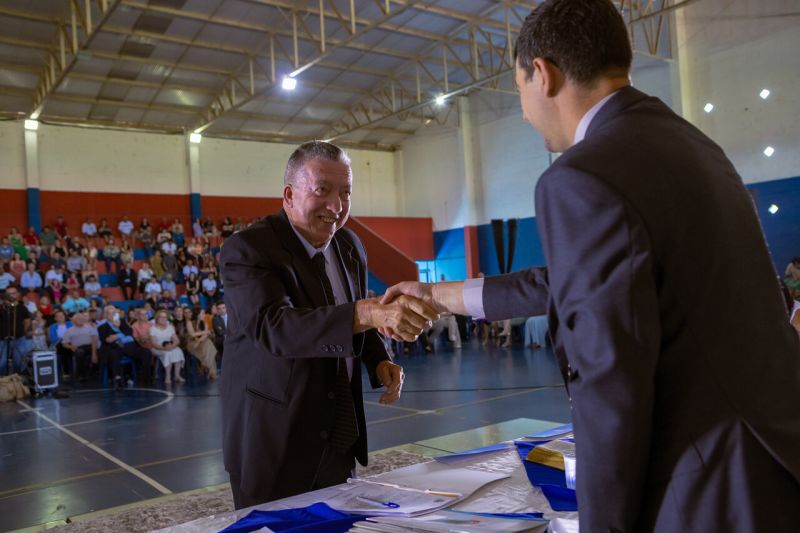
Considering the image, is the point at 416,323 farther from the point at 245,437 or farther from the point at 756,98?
the point at 756,98

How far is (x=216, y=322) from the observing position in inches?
562

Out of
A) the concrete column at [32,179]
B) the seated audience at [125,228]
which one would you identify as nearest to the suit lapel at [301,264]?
the seated audience at [125,228]

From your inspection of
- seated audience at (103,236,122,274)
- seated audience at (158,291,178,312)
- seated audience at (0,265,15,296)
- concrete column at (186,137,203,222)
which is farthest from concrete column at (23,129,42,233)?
seated audience at (158,291,178,312)

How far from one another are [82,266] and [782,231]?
692 inches

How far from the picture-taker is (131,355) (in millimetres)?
12633

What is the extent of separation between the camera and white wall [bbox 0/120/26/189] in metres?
19.2

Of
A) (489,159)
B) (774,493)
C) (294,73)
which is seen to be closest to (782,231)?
(489,159)

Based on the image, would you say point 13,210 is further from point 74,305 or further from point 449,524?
point 449,524

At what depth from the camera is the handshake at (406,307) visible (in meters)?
2.02

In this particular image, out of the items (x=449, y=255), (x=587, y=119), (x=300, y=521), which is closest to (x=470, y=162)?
(x=449, y=255)

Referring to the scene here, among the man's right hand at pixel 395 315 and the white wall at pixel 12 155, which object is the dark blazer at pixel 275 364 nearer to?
the man's right hand at pixel 395 315

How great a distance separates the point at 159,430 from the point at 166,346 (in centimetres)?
554

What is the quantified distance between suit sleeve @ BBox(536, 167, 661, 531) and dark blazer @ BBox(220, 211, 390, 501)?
112 cm

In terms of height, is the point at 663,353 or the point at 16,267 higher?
the point at 16,267
